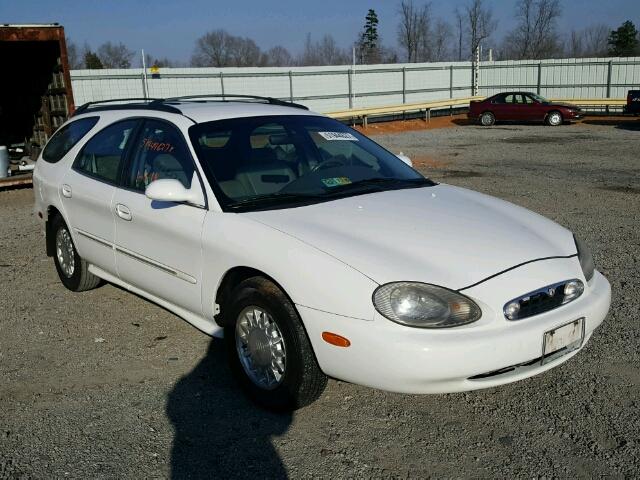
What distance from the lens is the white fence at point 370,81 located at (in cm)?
2369

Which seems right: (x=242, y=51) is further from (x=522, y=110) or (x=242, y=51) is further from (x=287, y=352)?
(x=287, y=352)

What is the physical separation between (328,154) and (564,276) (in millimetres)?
1889

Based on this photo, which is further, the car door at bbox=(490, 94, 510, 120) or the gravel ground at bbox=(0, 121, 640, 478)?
the car door at bbox=(490, 94, 510, 120)

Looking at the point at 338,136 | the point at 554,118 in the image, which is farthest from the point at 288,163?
the point at 554,118

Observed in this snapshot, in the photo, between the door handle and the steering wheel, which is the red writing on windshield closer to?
the door handle

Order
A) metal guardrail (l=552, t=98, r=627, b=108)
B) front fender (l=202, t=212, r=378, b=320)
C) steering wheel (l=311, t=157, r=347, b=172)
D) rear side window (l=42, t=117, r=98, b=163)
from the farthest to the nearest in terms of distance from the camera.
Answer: metal guardrail (l=552, t=98, r=627, b=108) → rear side window (l=42, t=117, r=98, b=163) → steering wheel (l=311, t=157, r=347, b=172) → front fender (l=202, t=212, r=378, b=320)

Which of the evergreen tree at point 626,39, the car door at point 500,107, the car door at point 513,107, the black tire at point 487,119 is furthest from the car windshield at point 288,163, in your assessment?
the evergreen tree at point 626,39

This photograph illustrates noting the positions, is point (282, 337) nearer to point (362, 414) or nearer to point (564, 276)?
point (362, 414)

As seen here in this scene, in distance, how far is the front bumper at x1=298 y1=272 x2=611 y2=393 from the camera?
2.99m

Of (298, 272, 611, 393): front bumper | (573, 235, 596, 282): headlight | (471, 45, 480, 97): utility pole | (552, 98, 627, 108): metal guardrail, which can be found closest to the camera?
(298, 272, 611, 393): front bumper

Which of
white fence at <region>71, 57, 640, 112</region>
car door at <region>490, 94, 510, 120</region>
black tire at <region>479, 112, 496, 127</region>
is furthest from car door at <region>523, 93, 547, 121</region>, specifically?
white fence at <region>71, 57, 640, 112</region>

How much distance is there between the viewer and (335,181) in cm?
428

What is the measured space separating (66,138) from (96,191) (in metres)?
1.16

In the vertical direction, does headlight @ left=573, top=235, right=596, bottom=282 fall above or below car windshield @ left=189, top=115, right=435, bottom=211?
below
